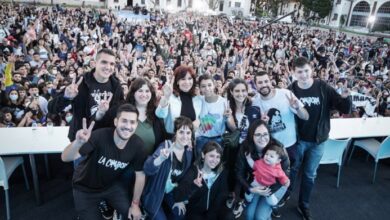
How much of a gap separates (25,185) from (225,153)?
8.44ft

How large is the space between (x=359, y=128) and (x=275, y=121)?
2.20 metres

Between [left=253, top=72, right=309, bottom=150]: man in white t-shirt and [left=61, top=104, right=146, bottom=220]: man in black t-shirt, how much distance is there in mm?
1318

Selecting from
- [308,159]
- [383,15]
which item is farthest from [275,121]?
[383,15]

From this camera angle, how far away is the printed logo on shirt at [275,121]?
273 centimetres

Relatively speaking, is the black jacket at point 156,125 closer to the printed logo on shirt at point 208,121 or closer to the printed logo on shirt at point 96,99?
the printed logo on shirt at point 96,99

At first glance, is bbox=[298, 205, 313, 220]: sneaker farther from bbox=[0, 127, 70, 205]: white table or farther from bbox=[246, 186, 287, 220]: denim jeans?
bbox=[0, 127, 70, 205]: white table

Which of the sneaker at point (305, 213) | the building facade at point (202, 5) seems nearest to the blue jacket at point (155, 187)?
the sneaker at point (305, 213)

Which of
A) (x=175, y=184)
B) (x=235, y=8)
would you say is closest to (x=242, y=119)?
(x=175, y=184)

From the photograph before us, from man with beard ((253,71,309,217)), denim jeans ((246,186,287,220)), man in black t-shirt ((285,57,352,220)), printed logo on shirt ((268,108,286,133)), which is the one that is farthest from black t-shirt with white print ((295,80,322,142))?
denim jeans ((246,186,287,220))

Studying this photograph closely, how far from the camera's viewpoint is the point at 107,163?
7.25 feet

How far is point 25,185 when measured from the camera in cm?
333

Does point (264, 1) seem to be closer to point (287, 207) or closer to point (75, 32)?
point (75, 32)

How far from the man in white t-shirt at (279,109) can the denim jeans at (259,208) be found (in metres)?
0.56

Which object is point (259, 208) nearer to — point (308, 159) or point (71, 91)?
point (308, 159)
